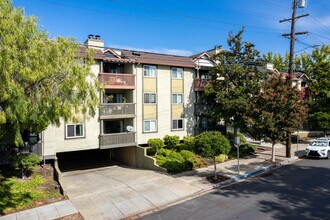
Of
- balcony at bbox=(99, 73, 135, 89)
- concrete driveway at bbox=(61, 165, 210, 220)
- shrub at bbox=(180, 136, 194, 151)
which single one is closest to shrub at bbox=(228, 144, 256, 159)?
shrub at bbox=(180, 136, 194, 151)

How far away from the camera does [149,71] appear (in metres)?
23.6

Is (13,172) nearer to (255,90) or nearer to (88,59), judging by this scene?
(88,59)

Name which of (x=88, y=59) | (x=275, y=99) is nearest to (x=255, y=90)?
(x=275, y=99)

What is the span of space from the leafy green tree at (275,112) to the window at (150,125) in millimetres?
8661

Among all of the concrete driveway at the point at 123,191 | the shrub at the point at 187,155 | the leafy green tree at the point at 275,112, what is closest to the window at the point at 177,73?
the shrub at the point at 187,155

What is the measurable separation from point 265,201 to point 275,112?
34.0ft

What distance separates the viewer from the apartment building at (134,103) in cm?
2038

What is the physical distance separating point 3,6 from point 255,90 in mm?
20511

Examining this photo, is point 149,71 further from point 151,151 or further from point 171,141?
point 151,151

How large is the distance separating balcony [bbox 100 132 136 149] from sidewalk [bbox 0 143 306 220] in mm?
2317

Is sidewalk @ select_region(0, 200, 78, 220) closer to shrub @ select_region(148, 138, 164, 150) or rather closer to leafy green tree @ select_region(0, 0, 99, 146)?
leafy green tree @ select_region(0, 0, 99, 146)

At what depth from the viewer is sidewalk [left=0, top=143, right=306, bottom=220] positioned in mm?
12375

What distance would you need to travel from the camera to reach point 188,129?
26.4m

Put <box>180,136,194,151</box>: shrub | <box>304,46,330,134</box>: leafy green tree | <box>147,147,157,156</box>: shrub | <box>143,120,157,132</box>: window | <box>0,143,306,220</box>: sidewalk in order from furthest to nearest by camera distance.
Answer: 1. <box>304,46,330,134</box>: leafy green tree
2. <box>180,136,194,151</box>: shrub
3. <box>143,120,157,132</box>: window
4. <box>147,147,157,156</box>: shrub
5. <box>0,143,306,220</box>: sidewalk
